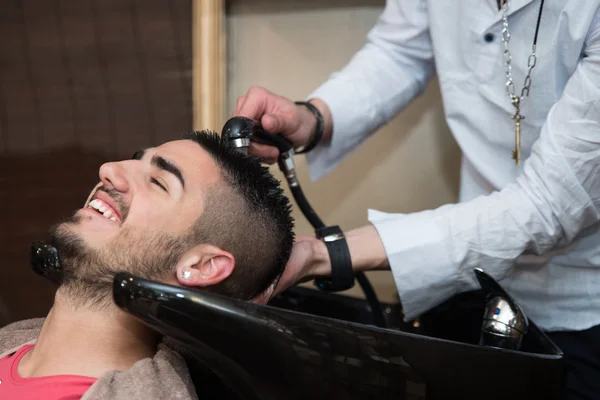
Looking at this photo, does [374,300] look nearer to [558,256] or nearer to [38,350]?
[558,256]

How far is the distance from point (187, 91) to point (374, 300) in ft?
3.41

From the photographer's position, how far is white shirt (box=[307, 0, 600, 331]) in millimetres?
1131

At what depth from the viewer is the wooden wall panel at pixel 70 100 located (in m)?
2.06

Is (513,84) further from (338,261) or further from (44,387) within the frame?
(44,387)

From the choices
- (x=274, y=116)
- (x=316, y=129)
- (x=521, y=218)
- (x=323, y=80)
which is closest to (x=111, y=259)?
(x=274, y=116)

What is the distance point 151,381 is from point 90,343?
0.16 m

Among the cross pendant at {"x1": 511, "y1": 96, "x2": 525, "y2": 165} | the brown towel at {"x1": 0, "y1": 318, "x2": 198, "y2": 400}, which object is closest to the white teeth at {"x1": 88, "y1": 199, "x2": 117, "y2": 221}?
the brown towel at {"x1": 0, "y1": 318, "x2": 198, "y2": 400}

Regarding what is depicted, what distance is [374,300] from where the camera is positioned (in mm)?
1336

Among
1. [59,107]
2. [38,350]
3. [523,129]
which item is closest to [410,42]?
[523,129]

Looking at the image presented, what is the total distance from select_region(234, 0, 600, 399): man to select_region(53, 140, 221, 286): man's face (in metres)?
0.21

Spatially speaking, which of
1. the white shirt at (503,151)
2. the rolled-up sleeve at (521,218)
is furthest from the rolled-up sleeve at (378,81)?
the rolled-up sleeve at (521,218)

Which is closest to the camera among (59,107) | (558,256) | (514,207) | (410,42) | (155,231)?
(155,231)

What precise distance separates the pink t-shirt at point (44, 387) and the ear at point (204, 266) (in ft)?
0.69

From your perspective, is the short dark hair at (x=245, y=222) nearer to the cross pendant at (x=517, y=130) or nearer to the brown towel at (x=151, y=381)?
the brown towel at (x=151, y=381)
